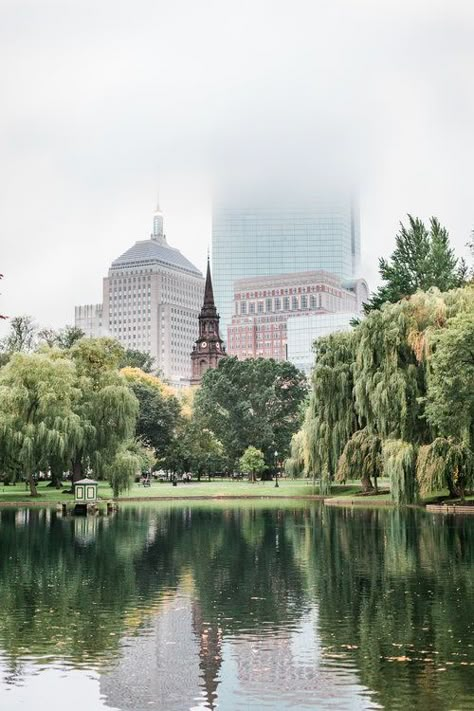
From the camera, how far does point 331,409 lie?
6009 centimetres

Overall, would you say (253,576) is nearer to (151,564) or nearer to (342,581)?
(342,581)

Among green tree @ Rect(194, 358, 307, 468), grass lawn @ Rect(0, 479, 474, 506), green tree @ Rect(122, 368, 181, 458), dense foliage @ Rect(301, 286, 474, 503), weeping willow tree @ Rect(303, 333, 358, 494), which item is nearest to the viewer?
dense foliage @ Rect(301, 286, 474, 503)

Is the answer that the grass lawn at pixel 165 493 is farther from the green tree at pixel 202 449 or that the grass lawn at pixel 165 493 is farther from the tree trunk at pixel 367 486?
the green tree at pixel 202 449

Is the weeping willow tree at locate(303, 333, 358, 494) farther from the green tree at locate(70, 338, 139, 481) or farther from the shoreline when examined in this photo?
the green tree at locate(70, 338, 139, 481)

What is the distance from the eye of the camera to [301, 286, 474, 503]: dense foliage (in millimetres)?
46750

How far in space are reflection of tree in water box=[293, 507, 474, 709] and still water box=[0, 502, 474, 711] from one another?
0.04 m

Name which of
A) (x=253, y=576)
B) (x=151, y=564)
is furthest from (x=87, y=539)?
(x=253, y=576)

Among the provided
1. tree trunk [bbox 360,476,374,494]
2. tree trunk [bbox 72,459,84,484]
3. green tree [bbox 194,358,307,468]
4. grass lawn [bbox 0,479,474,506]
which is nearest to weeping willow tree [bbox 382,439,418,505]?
grass lawn [bbox 0,479,474,506]

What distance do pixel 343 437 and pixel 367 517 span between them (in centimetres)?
1297

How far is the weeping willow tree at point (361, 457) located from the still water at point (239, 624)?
70.0 feet

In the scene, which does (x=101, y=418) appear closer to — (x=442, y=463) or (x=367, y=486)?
(x=367, y=486)

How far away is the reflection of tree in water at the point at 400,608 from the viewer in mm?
12203

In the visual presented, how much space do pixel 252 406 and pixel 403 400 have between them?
52.7 metres

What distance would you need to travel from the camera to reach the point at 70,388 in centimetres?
6381
